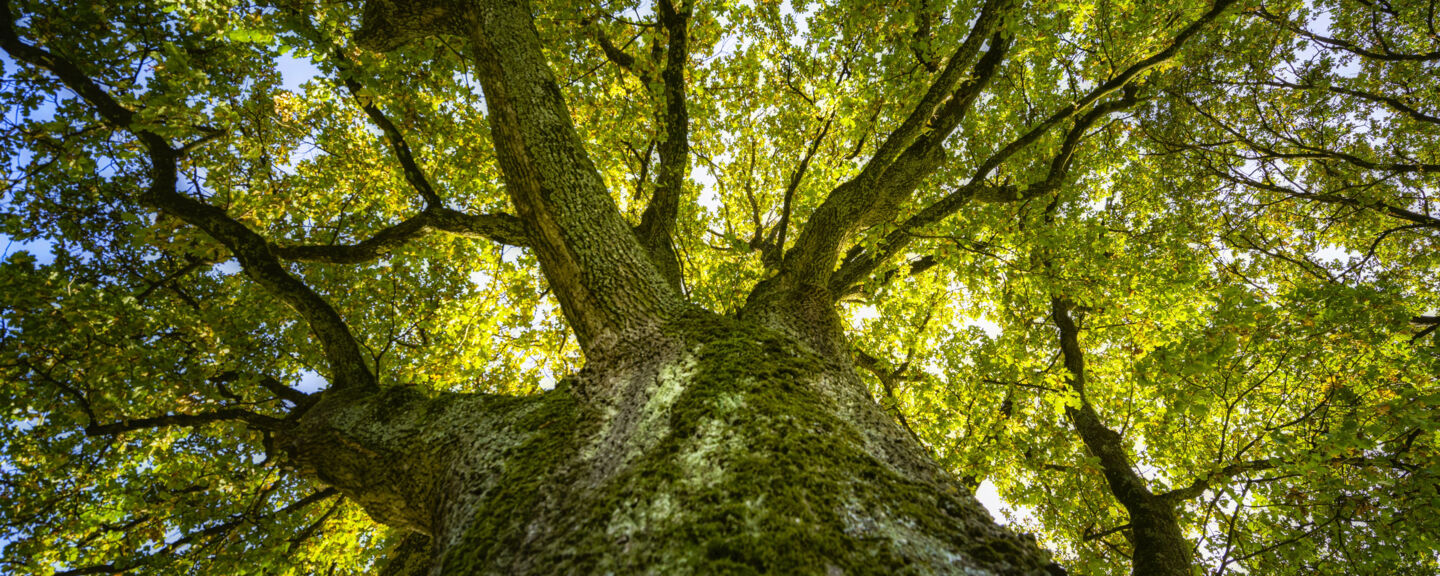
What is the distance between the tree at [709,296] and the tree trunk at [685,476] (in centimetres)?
2

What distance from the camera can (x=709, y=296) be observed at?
20.2 ft

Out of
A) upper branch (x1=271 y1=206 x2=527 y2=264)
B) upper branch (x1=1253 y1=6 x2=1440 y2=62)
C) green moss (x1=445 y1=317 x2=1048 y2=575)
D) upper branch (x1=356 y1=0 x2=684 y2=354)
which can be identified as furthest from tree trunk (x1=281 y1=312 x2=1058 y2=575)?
upper branch (x1=1253 y1=6 x2=1440 y2=62)

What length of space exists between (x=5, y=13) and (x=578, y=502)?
753 centimetres

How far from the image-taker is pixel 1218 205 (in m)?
9.38

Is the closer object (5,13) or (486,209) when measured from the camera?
(5,13)

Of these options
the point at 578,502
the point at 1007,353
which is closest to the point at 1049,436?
the point at 1007,353

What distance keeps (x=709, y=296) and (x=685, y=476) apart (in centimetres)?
429

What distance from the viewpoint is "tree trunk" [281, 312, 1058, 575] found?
5.14ft

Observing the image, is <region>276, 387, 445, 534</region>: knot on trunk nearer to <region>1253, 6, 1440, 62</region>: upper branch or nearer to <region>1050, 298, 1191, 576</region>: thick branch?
<region>1050, 298, 1191, 576</region>: thick branch

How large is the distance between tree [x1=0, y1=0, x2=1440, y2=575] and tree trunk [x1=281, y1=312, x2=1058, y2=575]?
2 cm

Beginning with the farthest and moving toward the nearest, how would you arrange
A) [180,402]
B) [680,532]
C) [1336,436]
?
1. [180,402]
2. [1336,436]
3. [680,532]

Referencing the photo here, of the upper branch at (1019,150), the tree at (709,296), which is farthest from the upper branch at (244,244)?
the upper branch at (1019,150)

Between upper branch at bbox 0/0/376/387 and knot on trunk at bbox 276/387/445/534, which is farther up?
upper branch at bbox 0/0/376/387

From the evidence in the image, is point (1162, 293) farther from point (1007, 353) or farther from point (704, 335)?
point (704, 335)
